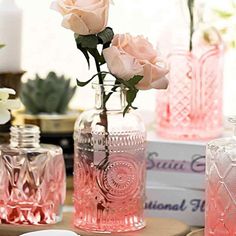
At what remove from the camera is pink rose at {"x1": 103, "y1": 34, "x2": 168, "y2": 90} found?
3.52ft

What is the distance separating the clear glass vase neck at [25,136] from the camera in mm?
1164

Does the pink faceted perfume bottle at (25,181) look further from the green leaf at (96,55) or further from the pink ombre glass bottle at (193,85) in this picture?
the pink ombre glass bottle at (193,85)

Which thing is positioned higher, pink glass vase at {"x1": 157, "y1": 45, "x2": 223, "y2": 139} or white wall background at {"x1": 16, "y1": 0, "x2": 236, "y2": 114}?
white wall background at {"x1": 16, "y1": 0, "x2": 236, "y2": 114}

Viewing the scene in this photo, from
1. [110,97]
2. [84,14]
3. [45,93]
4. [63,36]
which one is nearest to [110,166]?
[110,97]

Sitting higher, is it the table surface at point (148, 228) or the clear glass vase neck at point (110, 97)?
the clear glass vase neck at point (110, 97)

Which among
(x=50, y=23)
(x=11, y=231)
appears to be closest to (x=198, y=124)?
(x=11, y=231)

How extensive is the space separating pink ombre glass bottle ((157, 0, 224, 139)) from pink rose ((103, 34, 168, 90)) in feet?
0.81

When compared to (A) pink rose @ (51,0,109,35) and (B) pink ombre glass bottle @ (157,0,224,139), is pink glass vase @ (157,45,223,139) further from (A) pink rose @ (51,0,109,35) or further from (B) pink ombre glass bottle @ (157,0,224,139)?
(A) pink rose @ (51,0,109,35)

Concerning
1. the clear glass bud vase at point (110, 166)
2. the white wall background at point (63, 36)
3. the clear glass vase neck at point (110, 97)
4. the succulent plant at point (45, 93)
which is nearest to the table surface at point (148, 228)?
the clear glass bud vase at point (110, 166)

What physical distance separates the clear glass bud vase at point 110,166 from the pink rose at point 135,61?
0.05 meters

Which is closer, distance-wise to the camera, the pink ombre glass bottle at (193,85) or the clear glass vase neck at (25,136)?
the clear glass vase neck at (25,136)

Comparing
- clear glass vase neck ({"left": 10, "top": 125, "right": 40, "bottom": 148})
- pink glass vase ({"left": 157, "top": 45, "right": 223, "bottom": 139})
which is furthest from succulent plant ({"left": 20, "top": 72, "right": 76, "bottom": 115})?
clear glass vase neck ({"left": 10, "top": 125, "right": 40, "bottom": 148})

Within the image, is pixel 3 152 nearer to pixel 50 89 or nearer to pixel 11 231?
pixel 11 231

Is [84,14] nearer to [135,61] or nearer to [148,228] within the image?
[135,61]
